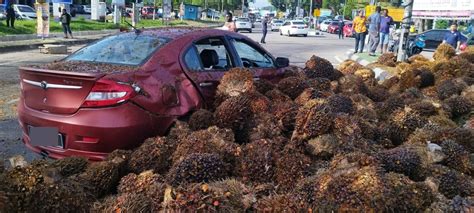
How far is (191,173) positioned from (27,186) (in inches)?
42.5

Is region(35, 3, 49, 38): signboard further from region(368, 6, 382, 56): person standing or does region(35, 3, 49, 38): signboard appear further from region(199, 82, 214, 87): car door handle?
region(199, 82, 214, 87): car door handle

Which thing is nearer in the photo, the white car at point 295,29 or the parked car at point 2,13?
the parked car at point 2,13

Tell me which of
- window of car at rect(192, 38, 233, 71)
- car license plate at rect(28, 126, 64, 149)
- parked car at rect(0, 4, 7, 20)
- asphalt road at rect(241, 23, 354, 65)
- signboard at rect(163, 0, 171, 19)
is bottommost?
car license plate at rect(28, 126, 64, 149)

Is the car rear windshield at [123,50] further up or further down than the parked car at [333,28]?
further down

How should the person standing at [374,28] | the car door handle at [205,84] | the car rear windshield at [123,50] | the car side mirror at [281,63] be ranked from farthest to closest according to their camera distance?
the person standing at [374,28]
the car side mirror at [281,63]
the car door handle at [205,84]
the car rear windshield at [123,50]

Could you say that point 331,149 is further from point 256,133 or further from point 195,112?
point 195,112

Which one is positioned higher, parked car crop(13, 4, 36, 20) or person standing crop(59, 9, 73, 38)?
parked car crop(13, 4, 36, 20)

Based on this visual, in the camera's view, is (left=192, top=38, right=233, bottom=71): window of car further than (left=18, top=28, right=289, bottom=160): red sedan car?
Yes

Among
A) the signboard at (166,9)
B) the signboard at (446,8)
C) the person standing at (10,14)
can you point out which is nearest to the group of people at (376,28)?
the signboard at (446,8)

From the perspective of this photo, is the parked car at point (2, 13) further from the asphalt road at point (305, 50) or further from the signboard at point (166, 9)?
the asphalt road at point (305, 50)

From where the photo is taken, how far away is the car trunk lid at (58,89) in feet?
13.5

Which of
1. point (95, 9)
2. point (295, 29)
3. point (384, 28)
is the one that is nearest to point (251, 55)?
point (384, 28)

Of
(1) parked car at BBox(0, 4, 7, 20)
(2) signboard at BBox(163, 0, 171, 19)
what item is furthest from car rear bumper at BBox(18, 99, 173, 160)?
(2) signboard at BBox(163, 0, 171, 19)

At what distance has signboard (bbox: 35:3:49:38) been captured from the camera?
70.0 ft
